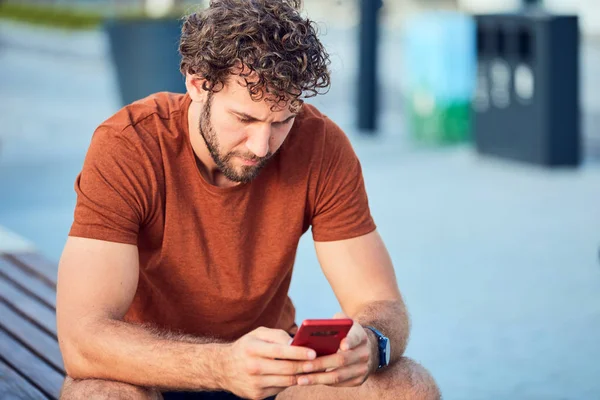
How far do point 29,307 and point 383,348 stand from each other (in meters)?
1.64

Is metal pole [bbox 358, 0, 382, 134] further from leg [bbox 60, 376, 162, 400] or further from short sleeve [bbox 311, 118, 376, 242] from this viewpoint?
leg [bbox 60, 376, 162, 400]

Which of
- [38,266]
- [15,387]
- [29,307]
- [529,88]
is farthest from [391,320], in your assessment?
[529,88]

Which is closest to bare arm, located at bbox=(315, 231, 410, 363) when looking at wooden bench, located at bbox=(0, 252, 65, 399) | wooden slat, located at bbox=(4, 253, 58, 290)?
wooden bench, located at bbox=(0, 252, 65, 399)

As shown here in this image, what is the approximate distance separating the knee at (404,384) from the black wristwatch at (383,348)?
0.06 meters

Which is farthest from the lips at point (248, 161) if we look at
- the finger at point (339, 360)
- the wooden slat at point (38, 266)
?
the wooden slat at point (38, 266)

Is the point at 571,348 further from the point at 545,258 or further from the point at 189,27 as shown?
the point at 189,27

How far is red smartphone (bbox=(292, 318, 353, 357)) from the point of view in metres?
2.28

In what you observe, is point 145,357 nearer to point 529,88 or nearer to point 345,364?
point 345,364

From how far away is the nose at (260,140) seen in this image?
2713 millimetres

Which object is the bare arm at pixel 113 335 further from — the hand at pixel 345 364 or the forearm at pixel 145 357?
the hand at pixel 345 364

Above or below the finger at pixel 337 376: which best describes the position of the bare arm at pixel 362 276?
above

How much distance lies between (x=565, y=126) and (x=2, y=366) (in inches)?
235

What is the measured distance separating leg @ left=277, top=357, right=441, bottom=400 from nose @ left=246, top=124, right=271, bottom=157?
0.66m

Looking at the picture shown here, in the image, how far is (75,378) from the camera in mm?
2727
